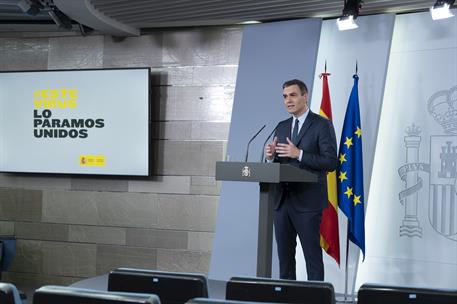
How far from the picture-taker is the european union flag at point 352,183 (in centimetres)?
562

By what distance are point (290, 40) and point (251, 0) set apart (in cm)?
72

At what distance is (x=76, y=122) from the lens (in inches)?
288

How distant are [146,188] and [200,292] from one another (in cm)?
448

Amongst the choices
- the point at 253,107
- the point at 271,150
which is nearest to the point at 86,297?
the point at 271,150

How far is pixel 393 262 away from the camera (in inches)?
239

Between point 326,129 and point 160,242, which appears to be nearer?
point 326,129

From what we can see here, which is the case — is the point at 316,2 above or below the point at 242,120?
above

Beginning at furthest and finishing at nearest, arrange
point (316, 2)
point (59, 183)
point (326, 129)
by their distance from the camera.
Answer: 1. point (59, 183)
2. point (316, 2)
3. point (326, 129)

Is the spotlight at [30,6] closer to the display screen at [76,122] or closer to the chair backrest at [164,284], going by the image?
the display screen at [76,122]

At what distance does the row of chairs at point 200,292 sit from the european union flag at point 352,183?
301cm

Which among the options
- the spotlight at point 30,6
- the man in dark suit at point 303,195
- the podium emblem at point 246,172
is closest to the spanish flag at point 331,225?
the man in dark suit at point 303,195

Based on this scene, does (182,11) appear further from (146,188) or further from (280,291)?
(280,291)

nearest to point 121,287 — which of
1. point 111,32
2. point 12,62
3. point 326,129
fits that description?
point 326,129

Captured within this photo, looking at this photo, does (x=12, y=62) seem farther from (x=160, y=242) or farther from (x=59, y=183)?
(x=160, y=242)
